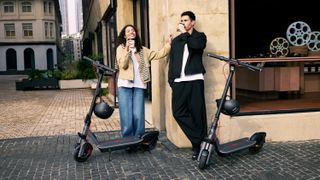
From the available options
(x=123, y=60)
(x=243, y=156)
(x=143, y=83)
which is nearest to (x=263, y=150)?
(x=243, y=156)

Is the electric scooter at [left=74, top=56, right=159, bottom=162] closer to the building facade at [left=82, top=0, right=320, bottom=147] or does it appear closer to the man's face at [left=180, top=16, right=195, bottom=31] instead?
the building facade at [left=82, top=0, right=320, bottom=147]

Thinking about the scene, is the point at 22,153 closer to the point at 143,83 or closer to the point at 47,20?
the point at 143,83

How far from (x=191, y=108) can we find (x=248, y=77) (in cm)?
238

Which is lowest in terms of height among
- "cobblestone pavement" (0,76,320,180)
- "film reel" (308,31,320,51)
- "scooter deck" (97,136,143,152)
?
"cobblestone pavement" (0,76,320,180)

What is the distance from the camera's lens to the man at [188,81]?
551 centimetres

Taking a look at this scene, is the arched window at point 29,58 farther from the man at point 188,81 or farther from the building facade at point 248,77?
the man at point 188,81

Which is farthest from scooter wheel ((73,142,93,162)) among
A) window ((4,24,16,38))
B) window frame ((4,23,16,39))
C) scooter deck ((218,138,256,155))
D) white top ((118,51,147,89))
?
window ((4,24,16,38))

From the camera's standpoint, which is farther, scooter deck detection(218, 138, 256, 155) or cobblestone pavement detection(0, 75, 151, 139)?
cobblestone pavement detection(0, 75, 151, 139)

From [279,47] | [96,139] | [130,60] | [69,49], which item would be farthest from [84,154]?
[69,49]

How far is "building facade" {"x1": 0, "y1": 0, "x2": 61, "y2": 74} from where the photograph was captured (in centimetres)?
5400

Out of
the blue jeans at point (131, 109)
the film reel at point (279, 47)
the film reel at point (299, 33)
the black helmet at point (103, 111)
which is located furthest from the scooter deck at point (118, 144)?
the film reel at point (299, 33)

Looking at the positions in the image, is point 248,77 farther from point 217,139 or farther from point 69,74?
point 69,74

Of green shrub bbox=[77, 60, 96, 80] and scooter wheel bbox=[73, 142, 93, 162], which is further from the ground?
green shrub bbox=[77, 60, 96, 80]

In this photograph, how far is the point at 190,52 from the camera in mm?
5512
